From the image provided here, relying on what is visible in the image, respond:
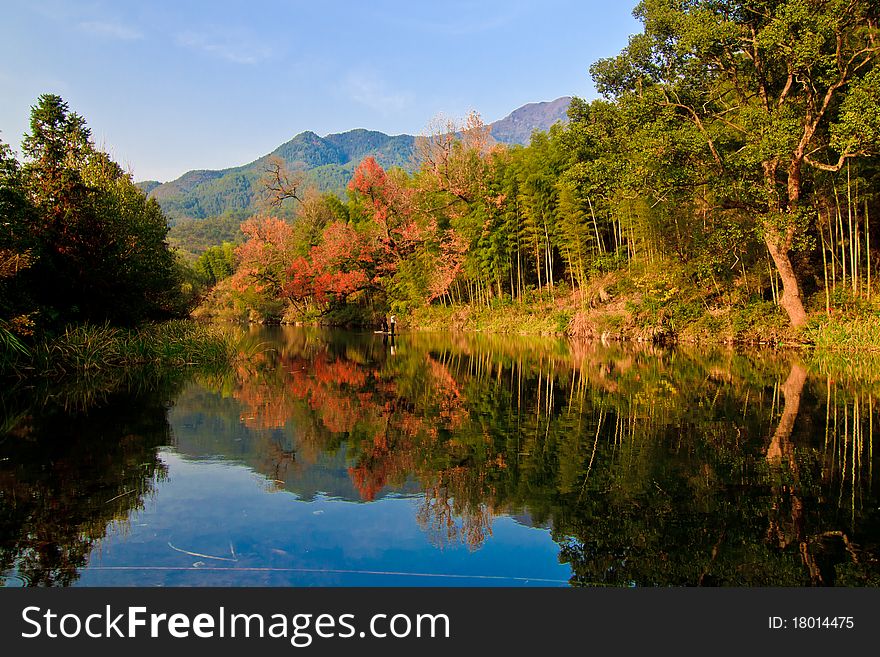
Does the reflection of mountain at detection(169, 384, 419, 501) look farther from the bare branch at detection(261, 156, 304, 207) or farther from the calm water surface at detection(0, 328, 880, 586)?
the bare branch at detection(261, 156, 304, 207)

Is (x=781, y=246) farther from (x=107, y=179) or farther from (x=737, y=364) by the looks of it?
(x=107, y=179)

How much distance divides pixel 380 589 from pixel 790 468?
4127 mm

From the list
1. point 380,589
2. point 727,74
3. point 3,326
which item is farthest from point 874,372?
point 3,326

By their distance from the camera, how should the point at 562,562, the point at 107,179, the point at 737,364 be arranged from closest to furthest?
the point at 562,562, the point at 737,364, the point at 107,179

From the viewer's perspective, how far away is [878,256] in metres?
19.4

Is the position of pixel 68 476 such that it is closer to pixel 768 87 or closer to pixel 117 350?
pixel 117 350

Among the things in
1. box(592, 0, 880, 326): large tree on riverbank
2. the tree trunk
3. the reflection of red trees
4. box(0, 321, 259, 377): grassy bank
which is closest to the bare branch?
box(0, 321, 259, 377): grassy bank

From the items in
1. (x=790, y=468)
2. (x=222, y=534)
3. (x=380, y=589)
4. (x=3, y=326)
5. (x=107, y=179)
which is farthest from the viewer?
(x=107, y=179)

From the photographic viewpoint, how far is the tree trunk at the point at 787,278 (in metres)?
17.8

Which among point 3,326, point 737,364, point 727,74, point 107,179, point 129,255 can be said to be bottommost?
point 737,364

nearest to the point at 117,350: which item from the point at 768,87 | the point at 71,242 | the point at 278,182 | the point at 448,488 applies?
the point at 71,242

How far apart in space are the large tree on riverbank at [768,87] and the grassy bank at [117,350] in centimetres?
1568

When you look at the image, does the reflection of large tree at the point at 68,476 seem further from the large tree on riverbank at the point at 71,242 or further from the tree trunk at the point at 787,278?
the tree trunk at the point at 787,278

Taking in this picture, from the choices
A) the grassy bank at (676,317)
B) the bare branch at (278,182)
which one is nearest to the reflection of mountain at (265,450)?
the grassy bank at (676,317)
